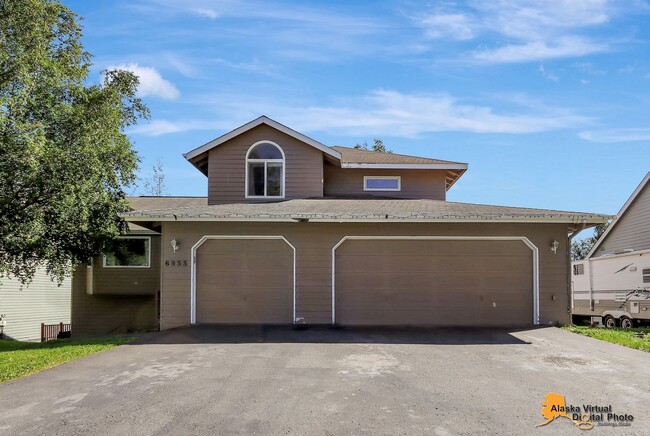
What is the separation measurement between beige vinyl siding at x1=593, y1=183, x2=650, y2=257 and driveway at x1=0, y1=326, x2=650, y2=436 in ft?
43.1

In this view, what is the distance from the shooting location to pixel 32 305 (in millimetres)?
23141

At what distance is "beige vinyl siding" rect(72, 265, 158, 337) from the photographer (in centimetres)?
1848

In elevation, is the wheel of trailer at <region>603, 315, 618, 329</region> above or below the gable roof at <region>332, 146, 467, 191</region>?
below

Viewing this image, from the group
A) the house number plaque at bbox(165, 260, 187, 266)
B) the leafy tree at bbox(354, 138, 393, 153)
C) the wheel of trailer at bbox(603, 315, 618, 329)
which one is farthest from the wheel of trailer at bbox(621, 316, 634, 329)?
the leafy tree at bbox(354, 138, 393, 153)

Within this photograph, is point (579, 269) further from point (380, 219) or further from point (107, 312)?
point (107, 312)

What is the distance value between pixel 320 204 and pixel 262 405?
877 centimetres

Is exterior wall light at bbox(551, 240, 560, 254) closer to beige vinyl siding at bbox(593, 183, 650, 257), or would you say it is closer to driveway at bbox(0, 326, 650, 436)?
driveway at bbox(0, 326, 650, 436)

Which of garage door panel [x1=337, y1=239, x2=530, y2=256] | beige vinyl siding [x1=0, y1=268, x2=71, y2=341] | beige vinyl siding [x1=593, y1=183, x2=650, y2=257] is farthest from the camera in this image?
beige vinyl siding [x1=593, y1=183, x2=650, y2=257]

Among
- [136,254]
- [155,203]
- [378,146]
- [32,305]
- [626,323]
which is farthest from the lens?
[378,146]

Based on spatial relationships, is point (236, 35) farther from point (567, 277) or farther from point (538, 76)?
point (567, 277)

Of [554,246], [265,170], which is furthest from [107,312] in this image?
[554,246]

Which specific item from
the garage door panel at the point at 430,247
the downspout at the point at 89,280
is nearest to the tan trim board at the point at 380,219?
the garage door panel at the point at 430,247

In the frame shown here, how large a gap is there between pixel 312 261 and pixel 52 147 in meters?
6.93

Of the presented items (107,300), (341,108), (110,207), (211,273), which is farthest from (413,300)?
(341,108)
